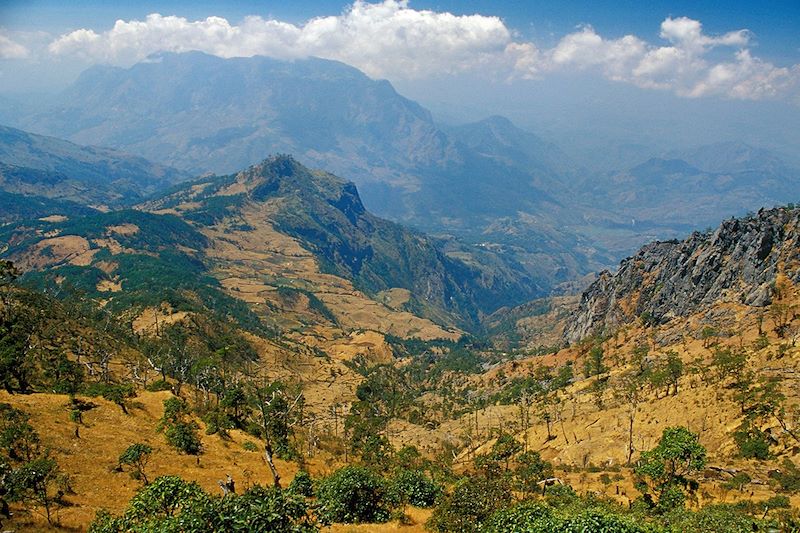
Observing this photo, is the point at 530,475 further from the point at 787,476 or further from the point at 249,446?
the point at 249,446

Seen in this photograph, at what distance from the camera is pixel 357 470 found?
34.8 metres

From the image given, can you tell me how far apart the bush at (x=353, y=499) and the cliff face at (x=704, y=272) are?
328 ft

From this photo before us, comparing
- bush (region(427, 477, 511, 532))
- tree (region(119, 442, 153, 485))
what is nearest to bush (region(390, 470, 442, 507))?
bush (region(427, 477, 511, 532))

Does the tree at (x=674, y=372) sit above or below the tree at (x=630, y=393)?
above

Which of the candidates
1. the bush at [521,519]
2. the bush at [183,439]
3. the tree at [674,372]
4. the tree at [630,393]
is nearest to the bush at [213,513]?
the bush at [521,519]

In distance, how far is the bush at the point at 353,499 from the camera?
3359 centimetres

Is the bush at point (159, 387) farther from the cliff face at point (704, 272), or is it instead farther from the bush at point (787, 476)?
the cliff face at point (704, 272)

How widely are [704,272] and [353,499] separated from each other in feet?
412

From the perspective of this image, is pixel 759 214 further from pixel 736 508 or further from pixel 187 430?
pixel 187 430

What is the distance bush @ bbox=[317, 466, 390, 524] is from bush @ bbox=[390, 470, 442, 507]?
10.6ft

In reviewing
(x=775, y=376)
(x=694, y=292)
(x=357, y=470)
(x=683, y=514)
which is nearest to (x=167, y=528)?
(x=357, y=470)

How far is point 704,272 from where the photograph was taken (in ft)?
417

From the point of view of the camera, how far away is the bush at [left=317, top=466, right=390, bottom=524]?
33.6 m

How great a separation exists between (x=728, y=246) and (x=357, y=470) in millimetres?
127381
